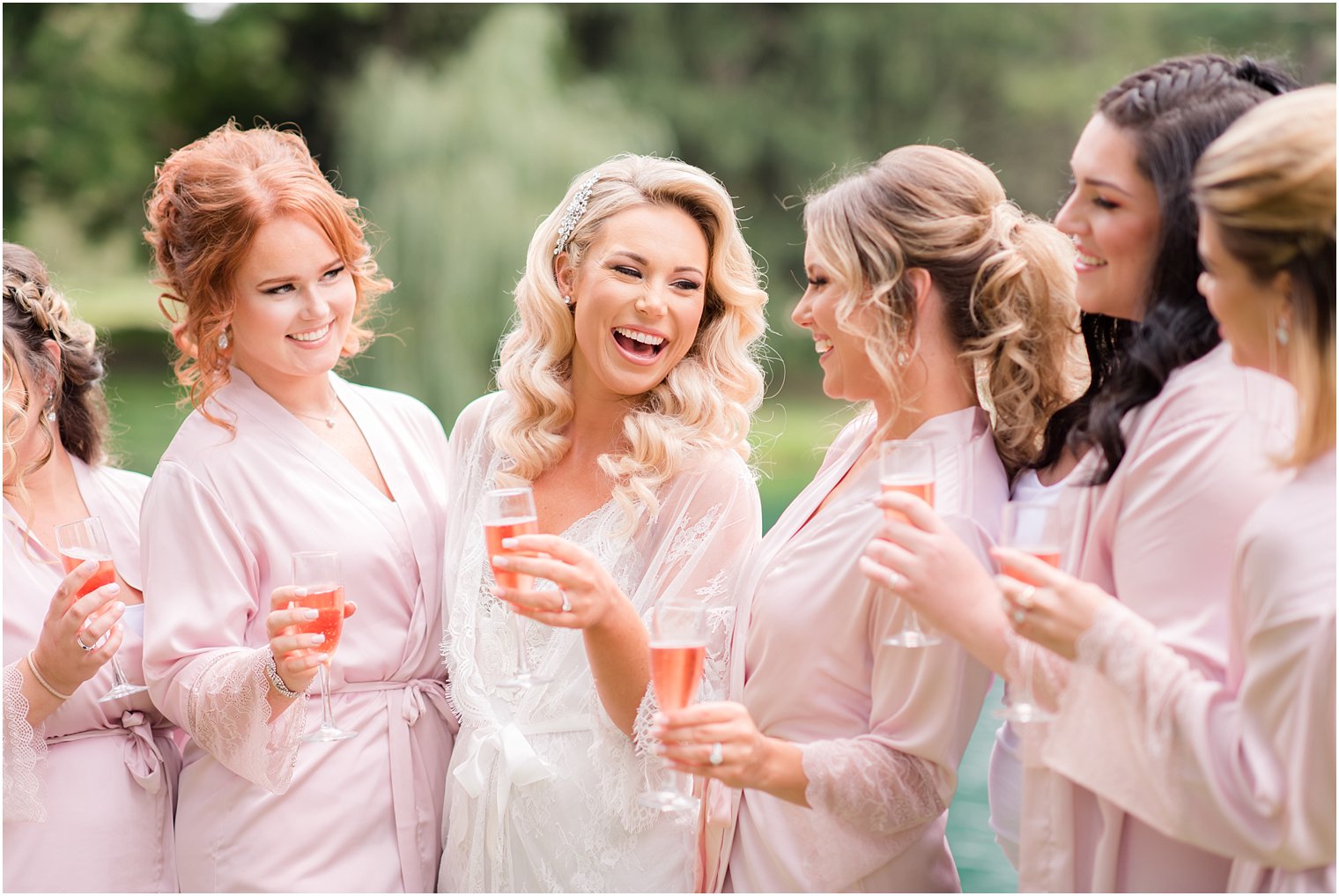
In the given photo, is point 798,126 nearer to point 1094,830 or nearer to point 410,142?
point 410,142

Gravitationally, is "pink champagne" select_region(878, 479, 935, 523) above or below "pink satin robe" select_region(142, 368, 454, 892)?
above

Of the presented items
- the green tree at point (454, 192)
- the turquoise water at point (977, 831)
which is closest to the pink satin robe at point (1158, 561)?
the turquoise water at point (977, 831)

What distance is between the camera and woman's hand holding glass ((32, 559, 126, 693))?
128 inches

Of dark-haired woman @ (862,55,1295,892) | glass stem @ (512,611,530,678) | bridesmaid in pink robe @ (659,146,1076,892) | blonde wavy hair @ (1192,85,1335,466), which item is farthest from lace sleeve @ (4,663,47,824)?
blonde wavy hair @ (1192,85,1335,466)

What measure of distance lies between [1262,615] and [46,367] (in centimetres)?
328

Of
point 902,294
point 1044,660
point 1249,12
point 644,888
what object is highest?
point 1249,12

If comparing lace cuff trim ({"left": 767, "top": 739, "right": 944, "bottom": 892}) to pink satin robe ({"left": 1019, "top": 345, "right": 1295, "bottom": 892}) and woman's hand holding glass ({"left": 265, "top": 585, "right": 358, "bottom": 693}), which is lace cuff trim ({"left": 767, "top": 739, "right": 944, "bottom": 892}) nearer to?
pink satin robe ({"left": 1019, "top": 345, "right": 1295, "bottom": 892})

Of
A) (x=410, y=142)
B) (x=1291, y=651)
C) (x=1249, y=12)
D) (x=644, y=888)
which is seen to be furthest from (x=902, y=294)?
(x=1249, y=12)

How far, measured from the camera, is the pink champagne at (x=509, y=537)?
287 centimetres

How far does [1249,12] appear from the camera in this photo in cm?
2291

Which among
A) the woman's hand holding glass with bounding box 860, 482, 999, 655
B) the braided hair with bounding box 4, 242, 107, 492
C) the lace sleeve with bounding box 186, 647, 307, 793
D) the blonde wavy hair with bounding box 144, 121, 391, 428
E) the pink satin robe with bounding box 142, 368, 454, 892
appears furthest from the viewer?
the braided hair with bounding box 4, 242, 107, 492

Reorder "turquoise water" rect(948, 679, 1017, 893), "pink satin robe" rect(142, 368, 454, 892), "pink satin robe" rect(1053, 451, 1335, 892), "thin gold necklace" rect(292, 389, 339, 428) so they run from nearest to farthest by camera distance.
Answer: "pink satin robe" rect(1053, 451, 1335, 892)
"pink satin robe" rect(142, 368, 454, 892)
"thin gold necklace" rect(292, 389, 339, 428)
"turquoise water" rect(948, 679, 1017, 893)

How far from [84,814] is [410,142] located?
433 inches

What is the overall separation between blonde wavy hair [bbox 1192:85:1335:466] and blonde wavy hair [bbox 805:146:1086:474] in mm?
822
